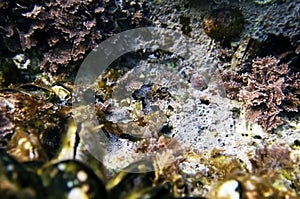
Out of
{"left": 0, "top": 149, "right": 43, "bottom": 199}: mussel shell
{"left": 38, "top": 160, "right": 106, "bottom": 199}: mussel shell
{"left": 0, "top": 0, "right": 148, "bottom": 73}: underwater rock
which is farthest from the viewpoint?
{"left": 0, "top": 0, "right": 148, "bottom": 73}: underwater rock

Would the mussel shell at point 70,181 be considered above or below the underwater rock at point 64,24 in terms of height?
below

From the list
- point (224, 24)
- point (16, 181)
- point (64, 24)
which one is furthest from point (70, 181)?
point (224, 24)

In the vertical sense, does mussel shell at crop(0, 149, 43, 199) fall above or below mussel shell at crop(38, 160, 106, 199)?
above

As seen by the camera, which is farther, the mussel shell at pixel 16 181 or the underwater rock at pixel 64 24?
the underwater rock at pixel 64 24

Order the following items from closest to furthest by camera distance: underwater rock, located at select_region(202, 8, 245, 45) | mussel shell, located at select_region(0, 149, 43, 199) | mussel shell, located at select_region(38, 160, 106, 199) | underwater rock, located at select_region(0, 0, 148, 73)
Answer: mussel shell, located at select_region(0, 149, 43, 199)
mussel shell, located at select_region(38, 160, 106, 199)
underwater rock, located at select_region(202, 8, 245, 45)
underwater rock, located at select_region(0, 0, 148, 73)

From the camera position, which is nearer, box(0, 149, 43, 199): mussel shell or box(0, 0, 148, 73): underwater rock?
box(0, 149, 43, 199): mussel shell

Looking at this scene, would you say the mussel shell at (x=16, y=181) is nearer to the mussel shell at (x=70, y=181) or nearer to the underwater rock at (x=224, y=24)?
the mussel shell at (x=70, y=181)

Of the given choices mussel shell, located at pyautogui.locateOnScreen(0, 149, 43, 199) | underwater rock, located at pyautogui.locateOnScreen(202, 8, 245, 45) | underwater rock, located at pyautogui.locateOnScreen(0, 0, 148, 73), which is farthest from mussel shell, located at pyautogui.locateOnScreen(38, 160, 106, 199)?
underwater rock, located at pyautogui.locateOnScreen(202, 8, 245, 45)

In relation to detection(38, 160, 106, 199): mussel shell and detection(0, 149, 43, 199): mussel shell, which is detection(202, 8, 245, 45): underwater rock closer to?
detection(38, 160, 106, 199): mussel shell

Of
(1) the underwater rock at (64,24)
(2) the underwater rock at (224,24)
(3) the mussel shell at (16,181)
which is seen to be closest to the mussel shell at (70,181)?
(3) the mussel shell at (16,181)

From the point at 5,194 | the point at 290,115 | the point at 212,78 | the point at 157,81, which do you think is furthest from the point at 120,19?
the point at 5,194

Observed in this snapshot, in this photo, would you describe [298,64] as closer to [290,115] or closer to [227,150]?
[290,115]
